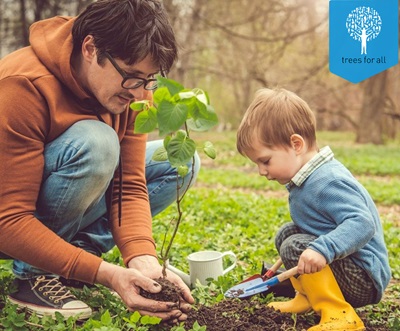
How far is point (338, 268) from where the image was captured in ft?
6.91

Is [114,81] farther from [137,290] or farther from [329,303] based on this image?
[329,303]

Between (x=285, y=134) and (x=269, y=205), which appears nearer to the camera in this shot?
(x=285, y=134)

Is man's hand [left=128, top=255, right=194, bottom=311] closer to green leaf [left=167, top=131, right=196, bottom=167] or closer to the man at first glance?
the man

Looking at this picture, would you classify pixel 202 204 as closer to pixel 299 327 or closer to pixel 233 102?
pixel 299 327

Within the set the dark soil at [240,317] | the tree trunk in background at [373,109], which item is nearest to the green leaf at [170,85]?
the dark soil at [240,317]

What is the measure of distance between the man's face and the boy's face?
0.52 metres

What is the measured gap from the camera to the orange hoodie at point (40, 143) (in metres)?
1.92

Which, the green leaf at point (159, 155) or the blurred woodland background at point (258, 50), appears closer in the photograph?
the green leaf at point (159, 155)

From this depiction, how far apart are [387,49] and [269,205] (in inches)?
76.7

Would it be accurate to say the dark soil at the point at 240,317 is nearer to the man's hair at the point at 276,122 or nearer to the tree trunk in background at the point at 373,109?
the man's hair at the point at 276,122

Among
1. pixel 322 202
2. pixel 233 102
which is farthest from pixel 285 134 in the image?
pixel 233 102

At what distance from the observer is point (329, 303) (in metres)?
2.06

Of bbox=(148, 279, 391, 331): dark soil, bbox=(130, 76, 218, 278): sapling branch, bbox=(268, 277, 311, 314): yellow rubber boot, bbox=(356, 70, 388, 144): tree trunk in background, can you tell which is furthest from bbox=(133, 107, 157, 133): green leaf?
bbox=(356, 70, 388, 144): tree trunk in background

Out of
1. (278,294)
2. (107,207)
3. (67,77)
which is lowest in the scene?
(278,294)
